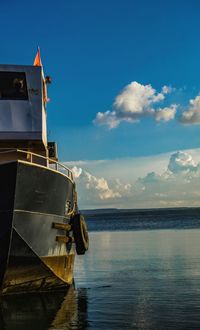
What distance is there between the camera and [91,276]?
19234 millimetres

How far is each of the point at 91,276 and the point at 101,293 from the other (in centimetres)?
401

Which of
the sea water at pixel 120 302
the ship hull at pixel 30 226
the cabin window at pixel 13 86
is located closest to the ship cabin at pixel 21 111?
the cabin window at pixel 13 86

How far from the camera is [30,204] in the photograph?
524 inches

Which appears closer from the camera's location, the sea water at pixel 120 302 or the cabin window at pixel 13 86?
the sea water at pixel 120 302

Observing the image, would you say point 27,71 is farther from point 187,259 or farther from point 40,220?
point 187,259

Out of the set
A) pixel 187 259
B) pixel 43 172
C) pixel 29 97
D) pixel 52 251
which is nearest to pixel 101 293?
pixel 52 251

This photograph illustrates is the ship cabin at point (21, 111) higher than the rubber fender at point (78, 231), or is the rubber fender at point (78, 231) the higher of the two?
the ship cabin at point (21, 111)

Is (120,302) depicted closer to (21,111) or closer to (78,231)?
(78,231)

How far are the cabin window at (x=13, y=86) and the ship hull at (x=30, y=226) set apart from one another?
8.60 ft

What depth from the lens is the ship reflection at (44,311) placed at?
38.3 feet

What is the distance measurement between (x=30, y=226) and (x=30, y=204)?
0.56m

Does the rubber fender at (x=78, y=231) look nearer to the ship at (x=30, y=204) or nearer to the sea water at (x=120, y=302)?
the ship at (x=30, y=204)

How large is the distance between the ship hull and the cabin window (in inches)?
103

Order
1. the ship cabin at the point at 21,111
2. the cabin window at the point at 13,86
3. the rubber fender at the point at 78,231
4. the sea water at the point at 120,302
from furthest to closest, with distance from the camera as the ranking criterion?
the rubber fender at the point at 78,231 → the cabin window at the point at 13,86 → the ship cabin at the point at 21,111 → the sea water at the point at 120,302
